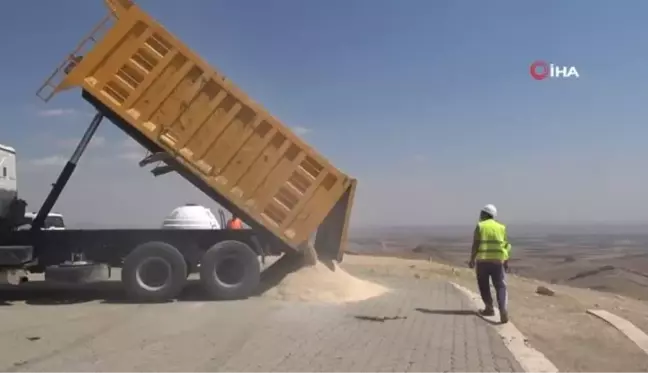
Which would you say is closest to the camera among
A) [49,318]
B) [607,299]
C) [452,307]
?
[49,318]

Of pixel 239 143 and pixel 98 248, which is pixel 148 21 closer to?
pixel 239 143

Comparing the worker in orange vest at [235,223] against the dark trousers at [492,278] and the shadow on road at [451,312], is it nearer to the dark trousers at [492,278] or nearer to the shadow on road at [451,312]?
the shadow on road at [451,312]

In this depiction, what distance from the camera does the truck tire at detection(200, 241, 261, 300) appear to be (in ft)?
42.5

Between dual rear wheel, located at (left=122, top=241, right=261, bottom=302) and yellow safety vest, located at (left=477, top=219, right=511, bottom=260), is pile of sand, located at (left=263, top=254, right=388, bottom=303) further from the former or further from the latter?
yellow safety vest, located at (left=477, top=219, right=511, bottom=260)

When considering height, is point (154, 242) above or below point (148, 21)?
below

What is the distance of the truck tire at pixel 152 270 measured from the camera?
42.0 ft

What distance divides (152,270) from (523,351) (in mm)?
6965

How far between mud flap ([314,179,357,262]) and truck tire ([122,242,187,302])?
2.67 m

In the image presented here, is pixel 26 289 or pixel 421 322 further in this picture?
pixel 26 289

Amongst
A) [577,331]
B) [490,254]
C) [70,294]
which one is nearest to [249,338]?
[490,254]

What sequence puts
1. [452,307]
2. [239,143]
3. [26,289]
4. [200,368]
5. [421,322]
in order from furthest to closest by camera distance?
[26,289] → [239,143] → [452,307] → [421,322] → [200,368]

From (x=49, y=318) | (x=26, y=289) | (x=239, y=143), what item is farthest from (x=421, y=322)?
(x=26, y=289)

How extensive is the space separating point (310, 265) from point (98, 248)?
3.76 metres

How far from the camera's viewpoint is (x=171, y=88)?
1252 centimetres
